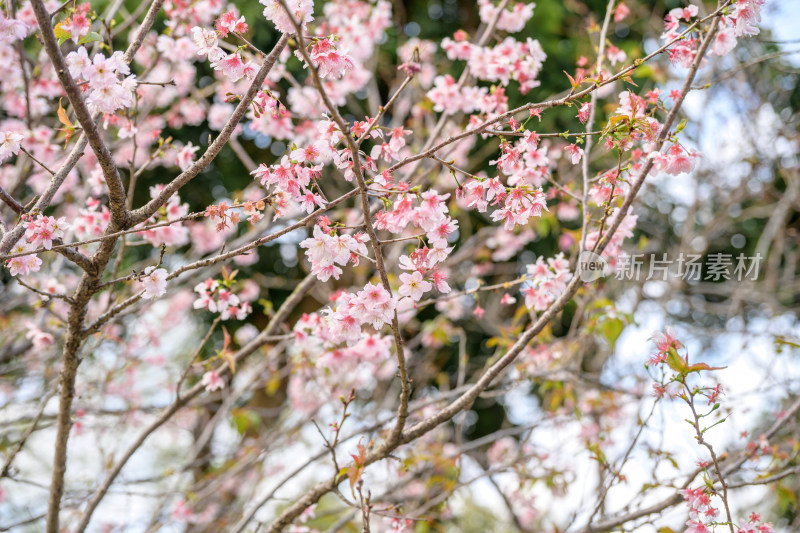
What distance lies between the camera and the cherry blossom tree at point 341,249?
4.79 feet

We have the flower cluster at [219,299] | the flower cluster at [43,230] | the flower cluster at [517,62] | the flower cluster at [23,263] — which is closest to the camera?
the flower cluster at [43,230]

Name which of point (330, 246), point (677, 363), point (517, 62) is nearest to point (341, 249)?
point (330, 246)

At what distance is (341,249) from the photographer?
140cm

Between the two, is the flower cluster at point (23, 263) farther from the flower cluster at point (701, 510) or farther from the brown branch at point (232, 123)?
the flower cluster at point (701, 510)

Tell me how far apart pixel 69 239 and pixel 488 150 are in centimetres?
289

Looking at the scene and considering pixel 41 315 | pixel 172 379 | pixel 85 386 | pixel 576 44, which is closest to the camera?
pixel 41 315

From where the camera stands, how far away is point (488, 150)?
445 cm

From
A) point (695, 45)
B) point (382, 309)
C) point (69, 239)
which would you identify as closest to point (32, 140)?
point (69, 239)

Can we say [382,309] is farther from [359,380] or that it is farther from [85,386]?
[85,386]

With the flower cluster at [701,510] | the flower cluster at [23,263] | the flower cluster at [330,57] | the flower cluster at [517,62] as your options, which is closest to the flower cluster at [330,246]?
the flower cluster at [330,57]

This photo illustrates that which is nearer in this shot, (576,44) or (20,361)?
(20,361)

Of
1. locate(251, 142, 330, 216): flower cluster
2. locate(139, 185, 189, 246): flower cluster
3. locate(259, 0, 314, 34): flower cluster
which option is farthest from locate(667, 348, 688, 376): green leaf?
locate(139, 185, 189, 246): flower cluster

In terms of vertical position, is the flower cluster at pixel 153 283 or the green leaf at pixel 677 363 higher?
the flower cluster at pixel 153 283

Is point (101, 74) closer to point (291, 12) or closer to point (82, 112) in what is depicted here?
point (82, 112)
